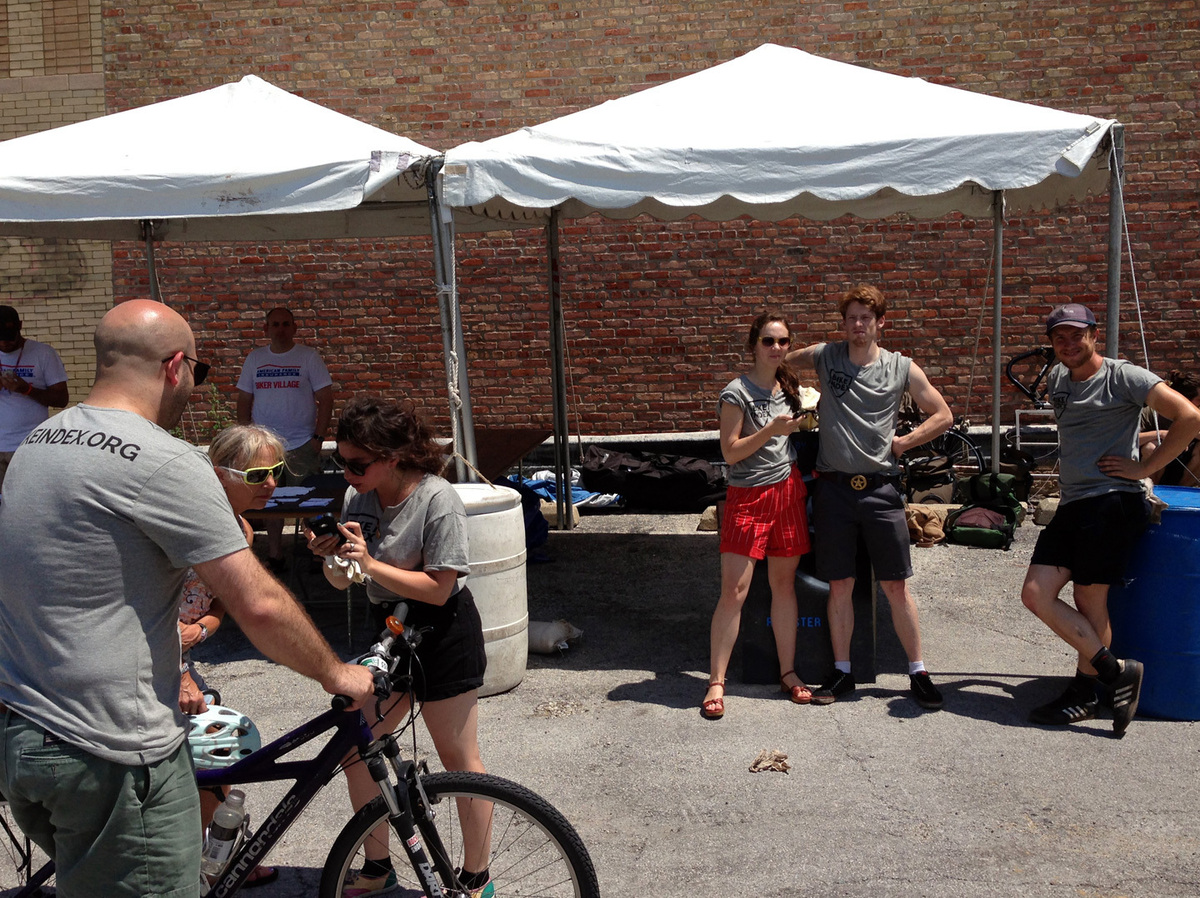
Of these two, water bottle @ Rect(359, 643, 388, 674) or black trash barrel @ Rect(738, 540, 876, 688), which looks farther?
black trash barrel @ Rect(738, 540, 876, 688)

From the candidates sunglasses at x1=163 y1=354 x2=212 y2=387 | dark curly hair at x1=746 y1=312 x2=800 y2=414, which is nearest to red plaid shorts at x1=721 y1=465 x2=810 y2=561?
dark curly hair at x1=746 y1=312 x2=800 y2=414

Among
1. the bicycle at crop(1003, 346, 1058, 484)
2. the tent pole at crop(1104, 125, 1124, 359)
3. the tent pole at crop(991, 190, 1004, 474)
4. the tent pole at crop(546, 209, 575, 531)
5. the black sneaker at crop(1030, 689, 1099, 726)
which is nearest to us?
the black sneaker at crop(1030, 689, 1099, 726)

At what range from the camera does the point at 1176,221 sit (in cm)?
962

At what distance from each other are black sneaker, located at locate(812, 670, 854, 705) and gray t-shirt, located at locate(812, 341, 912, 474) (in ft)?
3.14

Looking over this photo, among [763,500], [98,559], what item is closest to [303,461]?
[763,500]

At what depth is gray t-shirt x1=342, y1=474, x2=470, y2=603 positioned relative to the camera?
3.05 metres

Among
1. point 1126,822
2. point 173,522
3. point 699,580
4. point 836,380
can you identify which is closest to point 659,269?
point 699,580

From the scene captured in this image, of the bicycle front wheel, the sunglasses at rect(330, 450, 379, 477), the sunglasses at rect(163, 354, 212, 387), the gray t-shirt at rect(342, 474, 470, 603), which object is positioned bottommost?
the bicycle front wheel

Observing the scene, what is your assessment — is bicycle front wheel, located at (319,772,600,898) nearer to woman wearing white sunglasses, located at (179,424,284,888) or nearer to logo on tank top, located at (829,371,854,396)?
woman wearing white sunglasses, located at (179,424,284,888)

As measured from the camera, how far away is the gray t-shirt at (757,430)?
4898 millimetres

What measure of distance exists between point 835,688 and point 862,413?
4.18 ft

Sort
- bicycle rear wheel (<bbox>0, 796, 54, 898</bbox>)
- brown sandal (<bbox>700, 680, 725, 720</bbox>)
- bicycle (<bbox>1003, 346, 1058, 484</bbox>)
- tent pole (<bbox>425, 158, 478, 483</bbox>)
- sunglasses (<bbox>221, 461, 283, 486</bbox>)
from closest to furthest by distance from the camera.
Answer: bicycle rear wheel (<bbox>0, 796, 54, 898</bbox>) → sunglasses (<bbox>221, 461, 283, 486</bbox>) → brown sandal (<bbox>700, 680, 725, 720</bbox>) → tent pole (<bbox>425, 158, 478, 483</bbox>) → bicycle (<bbox>1003, 346, 1058, 484</bbox>)

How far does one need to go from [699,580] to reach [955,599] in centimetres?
163

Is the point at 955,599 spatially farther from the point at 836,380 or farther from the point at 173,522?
the point at 173,522
